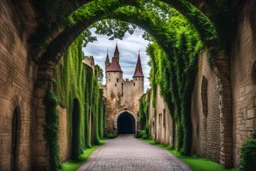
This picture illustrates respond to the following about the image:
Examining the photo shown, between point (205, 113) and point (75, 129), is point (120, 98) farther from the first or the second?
point (205, 113)

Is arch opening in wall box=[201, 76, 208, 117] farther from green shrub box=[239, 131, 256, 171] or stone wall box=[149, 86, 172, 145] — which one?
stone wall box=[149, 86, 172, 145]

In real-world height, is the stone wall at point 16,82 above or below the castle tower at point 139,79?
below

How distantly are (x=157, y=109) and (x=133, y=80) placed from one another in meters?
28.9

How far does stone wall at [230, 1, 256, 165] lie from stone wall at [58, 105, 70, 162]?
6.66 metres

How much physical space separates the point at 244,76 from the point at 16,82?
6.15m

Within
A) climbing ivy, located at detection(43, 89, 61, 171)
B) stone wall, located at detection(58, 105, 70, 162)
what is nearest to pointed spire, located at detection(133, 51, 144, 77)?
stone wall, located at detection(58, 105, 70, 162)

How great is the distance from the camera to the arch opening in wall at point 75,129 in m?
17.3

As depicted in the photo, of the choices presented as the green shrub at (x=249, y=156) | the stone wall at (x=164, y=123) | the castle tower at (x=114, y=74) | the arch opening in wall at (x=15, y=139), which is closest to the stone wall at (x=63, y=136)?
the arch opening in wall at (x=15, y=139)

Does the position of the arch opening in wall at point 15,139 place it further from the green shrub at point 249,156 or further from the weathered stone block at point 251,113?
the weathered stone block at point 251,113

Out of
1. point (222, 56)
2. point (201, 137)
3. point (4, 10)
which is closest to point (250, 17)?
point (222, 56)

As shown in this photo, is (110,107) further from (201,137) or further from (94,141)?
(201,137)

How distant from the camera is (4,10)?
7.49m

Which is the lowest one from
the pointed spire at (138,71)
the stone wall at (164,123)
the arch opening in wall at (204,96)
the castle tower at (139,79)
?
the stone wall at (164,123)

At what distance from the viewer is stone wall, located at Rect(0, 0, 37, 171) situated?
7754 millimetres
